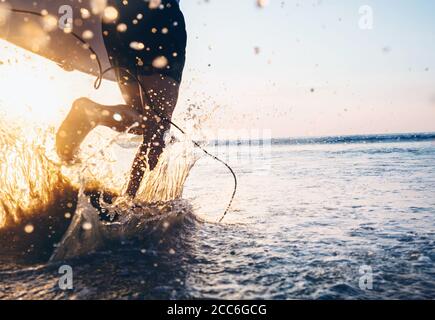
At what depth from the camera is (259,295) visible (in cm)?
185

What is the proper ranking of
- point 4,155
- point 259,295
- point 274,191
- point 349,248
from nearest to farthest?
point 259,295
point 349,248
point 4,155
point 274,191

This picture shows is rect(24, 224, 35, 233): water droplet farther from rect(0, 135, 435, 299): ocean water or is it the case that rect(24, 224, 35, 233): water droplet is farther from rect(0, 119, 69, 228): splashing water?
rect(0, 135, 435, 299): ocean water

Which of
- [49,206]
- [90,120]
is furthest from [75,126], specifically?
[49,206]

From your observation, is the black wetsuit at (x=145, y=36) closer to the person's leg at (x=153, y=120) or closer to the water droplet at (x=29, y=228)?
the person's leg at (x=153, y=120)

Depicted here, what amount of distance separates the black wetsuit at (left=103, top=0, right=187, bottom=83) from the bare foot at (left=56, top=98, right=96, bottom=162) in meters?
0.56

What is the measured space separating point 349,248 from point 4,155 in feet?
10.5

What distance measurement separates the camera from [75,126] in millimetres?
2818

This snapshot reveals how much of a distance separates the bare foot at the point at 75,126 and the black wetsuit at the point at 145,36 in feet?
1.83

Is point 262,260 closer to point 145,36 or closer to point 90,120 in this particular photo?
point 90,120

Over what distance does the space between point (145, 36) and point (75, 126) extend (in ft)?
3.28

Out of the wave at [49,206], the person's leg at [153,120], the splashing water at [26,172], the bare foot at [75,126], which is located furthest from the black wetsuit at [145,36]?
the splashing water at [26,172]

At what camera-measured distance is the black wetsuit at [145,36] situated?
9.63 feet

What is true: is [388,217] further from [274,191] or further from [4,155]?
[4,155]

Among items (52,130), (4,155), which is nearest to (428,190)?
(52,130)
